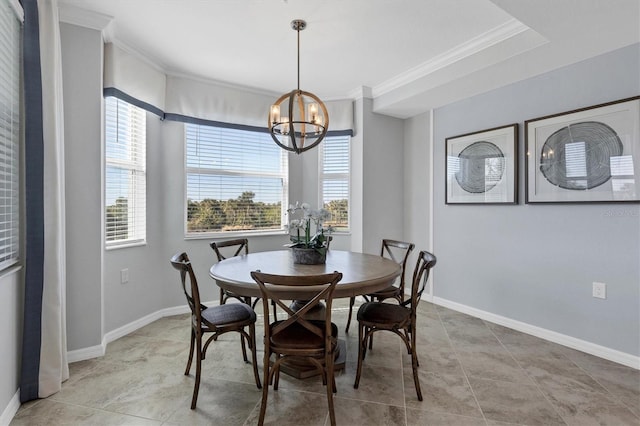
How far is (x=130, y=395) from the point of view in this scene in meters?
2.04

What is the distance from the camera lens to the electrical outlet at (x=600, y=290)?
2564 millimetres

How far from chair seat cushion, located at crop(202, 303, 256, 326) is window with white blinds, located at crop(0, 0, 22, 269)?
3.73 feet

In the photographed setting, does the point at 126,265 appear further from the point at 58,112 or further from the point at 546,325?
the point at 546,325

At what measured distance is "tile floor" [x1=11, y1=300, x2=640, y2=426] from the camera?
1.82 m

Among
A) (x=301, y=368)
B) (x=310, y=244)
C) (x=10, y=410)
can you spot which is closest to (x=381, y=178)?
(x=310, y=244)

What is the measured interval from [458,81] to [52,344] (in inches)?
152

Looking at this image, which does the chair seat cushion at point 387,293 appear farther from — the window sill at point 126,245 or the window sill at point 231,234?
the window sill at point 126,245

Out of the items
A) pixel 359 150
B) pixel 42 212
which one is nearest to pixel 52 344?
pixel 42 212

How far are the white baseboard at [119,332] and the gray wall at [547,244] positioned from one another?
118 inches

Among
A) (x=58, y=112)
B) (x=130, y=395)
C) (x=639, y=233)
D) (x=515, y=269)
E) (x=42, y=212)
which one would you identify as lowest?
(x=130, y=395)

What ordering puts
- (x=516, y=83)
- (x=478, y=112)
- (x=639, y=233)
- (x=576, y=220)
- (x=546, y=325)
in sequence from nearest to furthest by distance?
(x=639, y=233)
(x=576, y=220)
(x=546, y=325)
(x=516, y=83)
(x=478, y=112)

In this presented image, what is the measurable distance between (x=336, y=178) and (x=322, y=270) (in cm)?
230

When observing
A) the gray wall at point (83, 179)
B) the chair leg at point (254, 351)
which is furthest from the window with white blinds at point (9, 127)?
the chair leg at point (254, 351)

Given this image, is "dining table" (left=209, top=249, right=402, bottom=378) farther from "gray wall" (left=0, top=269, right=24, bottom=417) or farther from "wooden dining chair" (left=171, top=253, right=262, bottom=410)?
"gray wall" (left=0, top=269, right=24, bottom=417)
